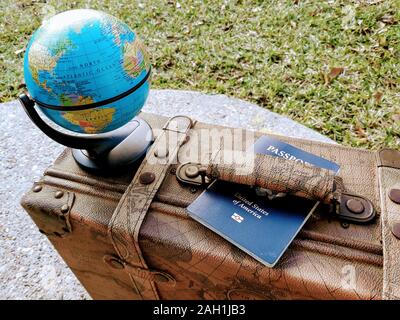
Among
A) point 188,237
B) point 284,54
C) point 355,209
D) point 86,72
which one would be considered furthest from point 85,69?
point 284,54

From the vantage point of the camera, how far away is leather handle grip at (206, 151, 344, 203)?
3.68 feet

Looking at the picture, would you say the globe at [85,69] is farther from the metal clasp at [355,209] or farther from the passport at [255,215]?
the metal clasp at [355,209]

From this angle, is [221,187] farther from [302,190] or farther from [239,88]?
[239,88]

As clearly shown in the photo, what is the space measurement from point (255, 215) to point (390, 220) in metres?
0.40

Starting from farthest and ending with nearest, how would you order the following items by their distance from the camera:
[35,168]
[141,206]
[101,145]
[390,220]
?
1. [35,168]
2. [101,145]
3. [141,206]
4. [390,220]

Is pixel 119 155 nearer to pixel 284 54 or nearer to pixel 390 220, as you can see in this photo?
pixel 390 220

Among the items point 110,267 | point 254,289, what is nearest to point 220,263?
point 254,289

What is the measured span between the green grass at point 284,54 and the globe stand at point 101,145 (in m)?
1.49

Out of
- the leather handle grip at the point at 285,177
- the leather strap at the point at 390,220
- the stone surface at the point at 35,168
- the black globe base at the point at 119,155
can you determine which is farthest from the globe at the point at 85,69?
the stone surface at the point at 35,168

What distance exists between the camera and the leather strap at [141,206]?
126 cm

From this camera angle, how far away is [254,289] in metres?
1.21

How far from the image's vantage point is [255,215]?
46.7 inches

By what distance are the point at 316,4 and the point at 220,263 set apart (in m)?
3.16

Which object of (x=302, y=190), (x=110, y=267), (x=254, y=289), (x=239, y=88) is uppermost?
(x=302, y=190)
